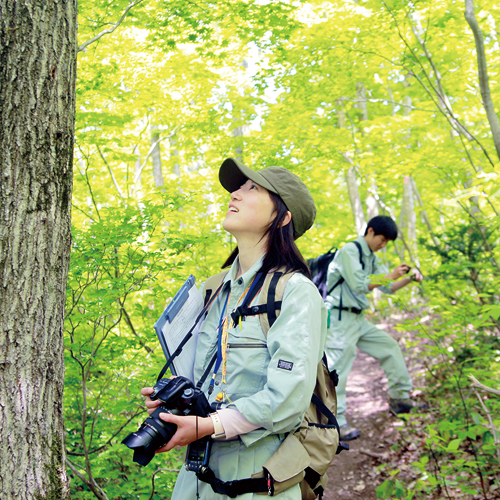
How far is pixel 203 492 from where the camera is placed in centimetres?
166

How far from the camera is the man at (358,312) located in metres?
4.80

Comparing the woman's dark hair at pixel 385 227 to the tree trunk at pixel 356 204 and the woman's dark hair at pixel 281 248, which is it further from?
the tree trunk at pixel 356 204

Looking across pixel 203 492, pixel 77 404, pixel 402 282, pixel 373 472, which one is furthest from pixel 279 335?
pixel 402 282

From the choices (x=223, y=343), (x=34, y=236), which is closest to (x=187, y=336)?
(x=223, y=343)

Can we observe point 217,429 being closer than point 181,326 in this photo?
Yes

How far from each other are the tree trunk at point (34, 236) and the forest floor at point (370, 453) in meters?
2.99

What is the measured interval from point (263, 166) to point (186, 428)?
4.37m

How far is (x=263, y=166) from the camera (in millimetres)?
5453

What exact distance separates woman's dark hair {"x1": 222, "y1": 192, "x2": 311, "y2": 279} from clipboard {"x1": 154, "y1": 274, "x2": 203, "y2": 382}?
0.36 meters

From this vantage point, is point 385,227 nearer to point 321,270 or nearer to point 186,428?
point 321,270

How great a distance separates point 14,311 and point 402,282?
167 inches

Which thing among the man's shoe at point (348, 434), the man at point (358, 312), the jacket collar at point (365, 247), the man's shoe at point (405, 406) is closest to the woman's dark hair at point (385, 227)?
the man at point (358, 312)

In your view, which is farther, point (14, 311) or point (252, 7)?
point (252, 7)

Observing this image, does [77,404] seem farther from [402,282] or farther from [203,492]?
[402,282]
